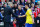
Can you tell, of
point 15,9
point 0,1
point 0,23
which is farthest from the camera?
point 0,1

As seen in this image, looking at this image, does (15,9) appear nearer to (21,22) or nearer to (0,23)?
(21,22)

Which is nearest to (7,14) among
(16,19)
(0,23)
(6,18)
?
(6,18)

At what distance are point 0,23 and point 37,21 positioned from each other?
291 centimetres

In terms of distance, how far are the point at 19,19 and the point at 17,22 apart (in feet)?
0.73

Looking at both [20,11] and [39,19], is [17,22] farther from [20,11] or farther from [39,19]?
[39,19]

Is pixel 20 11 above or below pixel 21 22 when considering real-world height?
above

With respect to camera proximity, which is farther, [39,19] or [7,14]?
[39,19]

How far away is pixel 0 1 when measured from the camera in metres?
9.41

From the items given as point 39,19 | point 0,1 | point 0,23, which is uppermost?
point 0,1

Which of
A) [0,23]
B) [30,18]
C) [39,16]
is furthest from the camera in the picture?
[0,23]

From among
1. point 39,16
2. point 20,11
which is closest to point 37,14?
point 39,16

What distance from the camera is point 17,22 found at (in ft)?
21.8

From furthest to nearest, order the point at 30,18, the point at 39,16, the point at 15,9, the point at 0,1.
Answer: the point at 0,1, the point at 15,9, the point at 39,16, the point at 30,18

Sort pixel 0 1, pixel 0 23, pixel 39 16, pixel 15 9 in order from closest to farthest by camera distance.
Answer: pixel 39 16, pixel 15 9, pixel 0 23, pixel 0 1
